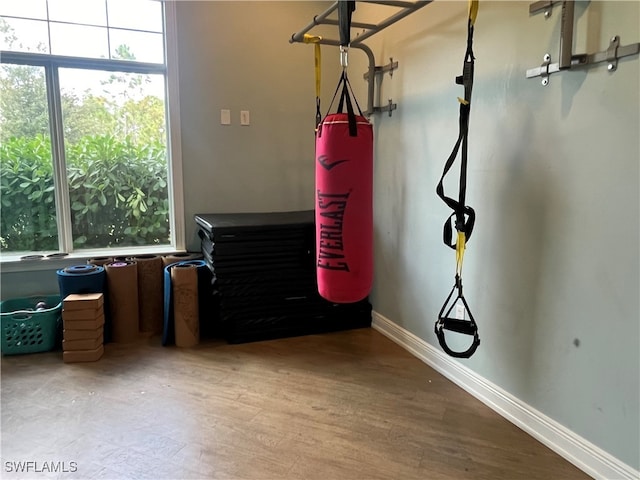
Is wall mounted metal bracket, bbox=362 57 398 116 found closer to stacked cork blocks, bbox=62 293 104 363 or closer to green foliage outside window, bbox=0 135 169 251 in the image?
green foliage outside window, bbox=0 135 169 251

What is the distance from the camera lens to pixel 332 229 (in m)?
2.18

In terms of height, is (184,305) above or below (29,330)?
above

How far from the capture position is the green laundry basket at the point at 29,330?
2.76 m

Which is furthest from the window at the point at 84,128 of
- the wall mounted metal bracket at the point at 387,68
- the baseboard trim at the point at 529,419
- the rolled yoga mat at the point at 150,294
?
the baseboard trim at the point at 529,419

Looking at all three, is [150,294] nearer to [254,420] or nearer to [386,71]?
[254,420]

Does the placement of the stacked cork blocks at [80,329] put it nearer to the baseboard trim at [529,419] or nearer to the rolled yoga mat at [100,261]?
the rolled yoga mat at [100,261]

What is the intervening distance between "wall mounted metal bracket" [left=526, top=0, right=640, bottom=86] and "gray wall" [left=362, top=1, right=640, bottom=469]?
3 cm

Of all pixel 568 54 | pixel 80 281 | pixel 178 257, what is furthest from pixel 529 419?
pixel 80 281

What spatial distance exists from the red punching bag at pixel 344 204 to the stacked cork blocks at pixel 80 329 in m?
1.45

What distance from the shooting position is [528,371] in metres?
2.04

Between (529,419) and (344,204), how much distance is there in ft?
4.18

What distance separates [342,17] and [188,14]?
77.4 inches

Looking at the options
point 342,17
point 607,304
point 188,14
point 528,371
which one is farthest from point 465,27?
point 188,14

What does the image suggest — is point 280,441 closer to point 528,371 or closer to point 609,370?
point 528,371
